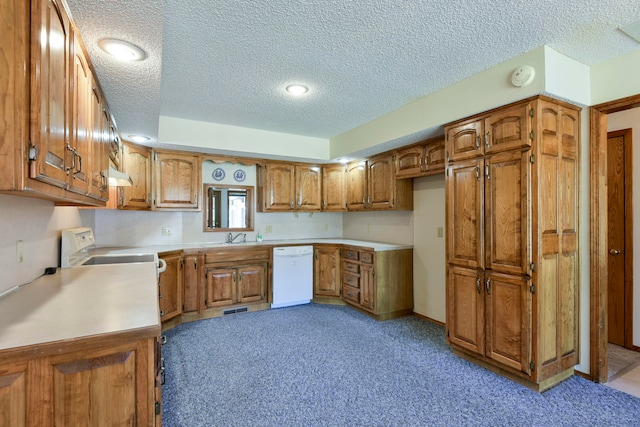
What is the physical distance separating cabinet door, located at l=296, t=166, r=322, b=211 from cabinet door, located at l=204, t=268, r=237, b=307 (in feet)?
4.57

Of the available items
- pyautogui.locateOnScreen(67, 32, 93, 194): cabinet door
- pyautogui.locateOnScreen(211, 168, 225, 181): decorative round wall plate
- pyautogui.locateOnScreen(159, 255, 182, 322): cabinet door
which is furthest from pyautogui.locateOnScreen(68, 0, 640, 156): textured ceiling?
pyautogui.locateOnScreen(159, 255, 182, 322): cabinet door

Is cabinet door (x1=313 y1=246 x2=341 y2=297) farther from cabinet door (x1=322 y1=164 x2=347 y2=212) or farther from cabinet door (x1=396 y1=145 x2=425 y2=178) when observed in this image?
cabinet door (x1=396 y1=145 x2=425 y2=178)

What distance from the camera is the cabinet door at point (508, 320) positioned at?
2.25 metres

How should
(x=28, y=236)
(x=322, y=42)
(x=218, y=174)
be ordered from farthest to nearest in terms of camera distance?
1. (x=218, y=174)
2. (x=322, y=42)
3. (x=28, y=236)

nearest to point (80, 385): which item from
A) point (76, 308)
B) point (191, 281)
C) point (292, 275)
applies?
point (76, 308)

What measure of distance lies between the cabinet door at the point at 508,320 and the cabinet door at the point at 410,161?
146cm

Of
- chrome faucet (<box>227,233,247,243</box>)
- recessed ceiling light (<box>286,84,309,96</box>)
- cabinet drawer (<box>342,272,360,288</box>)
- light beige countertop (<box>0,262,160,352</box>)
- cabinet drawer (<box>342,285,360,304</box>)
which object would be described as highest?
recessed ceiling light (<box>286,84,309,96</box>)

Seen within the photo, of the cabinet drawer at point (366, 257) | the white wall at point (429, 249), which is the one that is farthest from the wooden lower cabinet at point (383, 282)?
the white wall at point (429, 249)

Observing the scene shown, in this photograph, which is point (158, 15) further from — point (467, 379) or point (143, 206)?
point (467, 379)

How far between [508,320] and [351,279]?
2.10m

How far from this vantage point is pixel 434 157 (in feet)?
10.9

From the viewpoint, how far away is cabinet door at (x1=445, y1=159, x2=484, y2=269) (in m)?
2.54

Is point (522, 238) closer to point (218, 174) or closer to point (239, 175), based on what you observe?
point (239, 175)

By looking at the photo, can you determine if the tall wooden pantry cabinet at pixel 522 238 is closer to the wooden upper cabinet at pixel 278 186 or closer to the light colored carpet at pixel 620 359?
Answer: the light colored carpet at pixel 620 359
